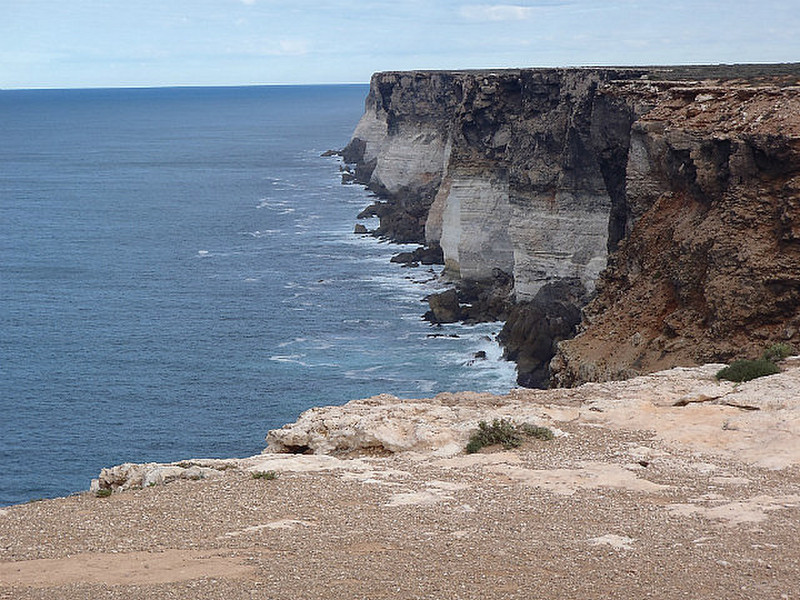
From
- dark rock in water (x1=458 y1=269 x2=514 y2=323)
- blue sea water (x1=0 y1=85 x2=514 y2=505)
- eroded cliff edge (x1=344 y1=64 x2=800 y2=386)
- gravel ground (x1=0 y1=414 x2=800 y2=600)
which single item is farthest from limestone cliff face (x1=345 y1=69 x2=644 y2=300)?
gravel ground (x1=0 y1=414 x2=800 y2=600)

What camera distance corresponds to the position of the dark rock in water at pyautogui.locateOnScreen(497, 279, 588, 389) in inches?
1778

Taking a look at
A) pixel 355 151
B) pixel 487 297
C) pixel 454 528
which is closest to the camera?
pixel 454 528

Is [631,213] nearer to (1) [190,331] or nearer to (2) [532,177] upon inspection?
(2) [532,177]

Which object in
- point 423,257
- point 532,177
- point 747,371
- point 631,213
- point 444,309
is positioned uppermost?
point 631,213

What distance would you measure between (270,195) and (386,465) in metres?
96.0

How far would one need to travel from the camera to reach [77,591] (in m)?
10.5

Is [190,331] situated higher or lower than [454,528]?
lower

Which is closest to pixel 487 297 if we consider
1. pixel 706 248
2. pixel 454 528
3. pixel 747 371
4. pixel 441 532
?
pixel 706 248

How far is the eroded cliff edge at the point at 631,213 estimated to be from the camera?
23.6 metres

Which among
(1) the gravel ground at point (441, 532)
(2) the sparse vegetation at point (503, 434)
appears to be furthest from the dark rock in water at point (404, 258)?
(1) the gravel ground at point (441, 532)

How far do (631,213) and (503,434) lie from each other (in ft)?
51.9

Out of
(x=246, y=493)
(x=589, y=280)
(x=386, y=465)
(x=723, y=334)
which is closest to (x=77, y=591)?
(x=246, y=493)

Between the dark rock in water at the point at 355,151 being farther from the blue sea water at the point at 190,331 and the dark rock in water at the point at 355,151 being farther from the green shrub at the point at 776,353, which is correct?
the green shrub at the point at 776,353

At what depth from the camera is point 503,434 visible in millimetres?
15391
